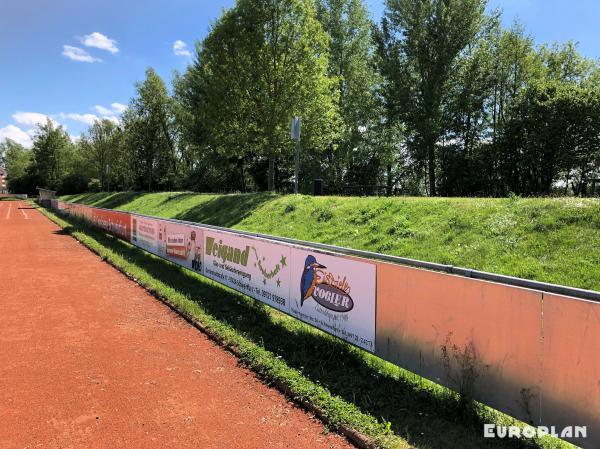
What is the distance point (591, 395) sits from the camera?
3318mm

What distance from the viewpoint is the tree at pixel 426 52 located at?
3070 centimetres

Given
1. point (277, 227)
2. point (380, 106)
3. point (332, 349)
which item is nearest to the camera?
point (332, 349)

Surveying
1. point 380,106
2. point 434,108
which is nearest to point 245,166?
point 380,106

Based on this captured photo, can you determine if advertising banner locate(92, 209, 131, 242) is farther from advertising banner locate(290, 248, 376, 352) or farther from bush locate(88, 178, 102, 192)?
bush locate(88, 178, 102, 192)

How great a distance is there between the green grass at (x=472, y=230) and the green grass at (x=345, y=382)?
3.71 meters

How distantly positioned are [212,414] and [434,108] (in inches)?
1223

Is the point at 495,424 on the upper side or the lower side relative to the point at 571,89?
lower

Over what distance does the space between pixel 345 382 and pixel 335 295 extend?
121 cm

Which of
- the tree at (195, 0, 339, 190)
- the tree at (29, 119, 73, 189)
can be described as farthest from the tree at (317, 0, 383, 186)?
the tree at (29, 119, 73, 189)

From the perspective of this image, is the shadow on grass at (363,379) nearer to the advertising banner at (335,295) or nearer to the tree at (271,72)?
the advertising banner at (335,295)

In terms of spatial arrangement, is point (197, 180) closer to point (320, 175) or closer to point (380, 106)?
point (320, 175)

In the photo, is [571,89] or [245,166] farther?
[245,166]

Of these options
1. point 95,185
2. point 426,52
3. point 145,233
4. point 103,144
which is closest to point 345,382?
point 145,233

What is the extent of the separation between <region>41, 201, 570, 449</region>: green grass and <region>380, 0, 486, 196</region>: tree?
2731 centimetres
